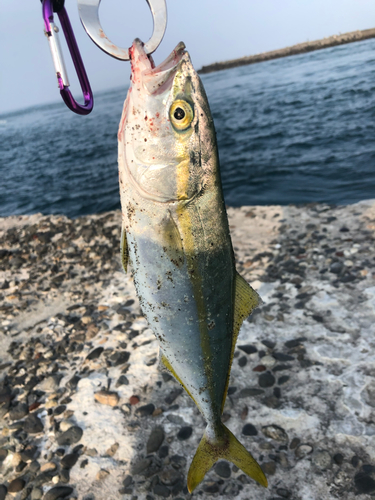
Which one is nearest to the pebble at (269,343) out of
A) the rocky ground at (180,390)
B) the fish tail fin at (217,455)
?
the rocky ground at (180,390)

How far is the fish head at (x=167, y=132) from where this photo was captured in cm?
182

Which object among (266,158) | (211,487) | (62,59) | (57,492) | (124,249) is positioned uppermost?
(62,59)

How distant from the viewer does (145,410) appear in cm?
375

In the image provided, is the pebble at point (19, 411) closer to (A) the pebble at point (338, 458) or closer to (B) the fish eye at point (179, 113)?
(A) the pebble at point (338, 458)

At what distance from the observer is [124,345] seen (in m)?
4.68

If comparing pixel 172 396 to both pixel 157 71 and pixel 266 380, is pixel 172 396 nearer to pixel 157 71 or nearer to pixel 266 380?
pixel 266 380

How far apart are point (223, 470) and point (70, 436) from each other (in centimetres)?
161

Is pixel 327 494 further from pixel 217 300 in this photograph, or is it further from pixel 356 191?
pixel 356 191

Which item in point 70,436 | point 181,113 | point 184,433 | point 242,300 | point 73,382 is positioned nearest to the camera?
point 181,113

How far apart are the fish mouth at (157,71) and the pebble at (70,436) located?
11.1 feet

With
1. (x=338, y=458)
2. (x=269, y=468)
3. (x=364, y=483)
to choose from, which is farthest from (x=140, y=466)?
(x=364, y=483)

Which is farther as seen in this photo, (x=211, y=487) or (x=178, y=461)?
(x=178, y=461)

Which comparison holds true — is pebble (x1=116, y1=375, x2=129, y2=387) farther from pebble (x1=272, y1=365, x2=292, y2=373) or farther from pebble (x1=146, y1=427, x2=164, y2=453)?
pebble (x1=272, y1=365, x2=292, y2=373)

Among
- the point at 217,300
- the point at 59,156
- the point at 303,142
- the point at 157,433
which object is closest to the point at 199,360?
the point at 217,300
